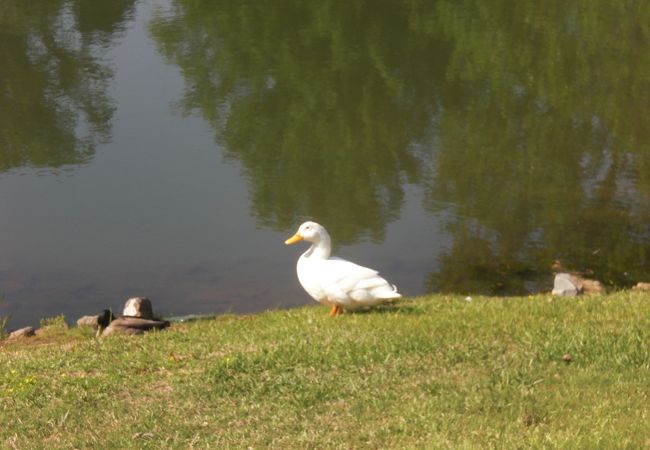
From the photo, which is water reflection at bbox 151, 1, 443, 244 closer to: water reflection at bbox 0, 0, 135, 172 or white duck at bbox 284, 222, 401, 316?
water reflection at bbox 0, 0, 135, 172

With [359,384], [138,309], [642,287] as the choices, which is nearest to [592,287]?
[642,287]

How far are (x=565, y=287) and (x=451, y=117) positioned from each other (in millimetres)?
7907

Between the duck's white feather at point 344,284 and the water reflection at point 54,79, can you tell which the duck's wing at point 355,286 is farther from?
the water reflection at point 54,79

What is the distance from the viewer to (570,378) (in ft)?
23.2

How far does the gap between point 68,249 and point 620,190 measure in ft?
24.3

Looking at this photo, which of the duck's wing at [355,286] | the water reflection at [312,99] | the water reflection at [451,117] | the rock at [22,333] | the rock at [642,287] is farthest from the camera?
the water reflection at [312,99]

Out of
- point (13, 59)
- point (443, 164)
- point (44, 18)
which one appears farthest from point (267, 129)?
point (44, 18)

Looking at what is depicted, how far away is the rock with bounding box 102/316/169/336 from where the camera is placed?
32.9 feet

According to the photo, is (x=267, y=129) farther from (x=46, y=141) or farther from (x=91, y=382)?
(x=91, y=382)

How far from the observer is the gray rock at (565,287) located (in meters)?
11.4

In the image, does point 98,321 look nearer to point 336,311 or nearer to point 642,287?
point 336,311

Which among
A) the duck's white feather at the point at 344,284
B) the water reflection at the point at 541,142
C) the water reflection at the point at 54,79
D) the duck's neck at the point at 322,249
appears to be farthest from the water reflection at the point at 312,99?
the duck's white feather at the point at 344,284

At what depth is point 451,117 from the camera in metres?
19.1

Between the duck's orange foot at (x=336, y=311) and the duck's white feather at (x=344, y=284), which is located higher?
the duck's white feather at (x=344, y=284)
